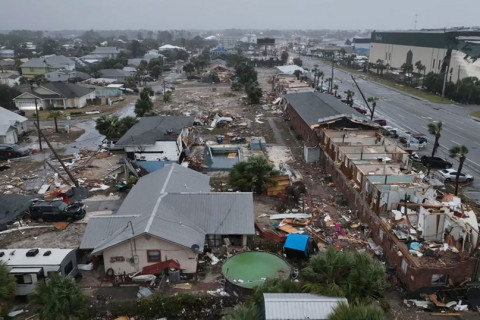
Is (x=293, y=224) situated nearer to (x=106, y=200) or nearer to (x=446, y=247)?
(x=446, y=247)

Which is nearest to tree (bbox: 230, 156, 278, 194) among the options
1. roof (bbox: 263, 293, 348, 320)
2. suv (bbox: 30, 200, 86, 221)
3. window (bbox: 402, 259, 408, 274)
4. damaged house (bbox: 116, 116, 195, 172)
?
damaged house (bbox: 116, 116, 195, 172)

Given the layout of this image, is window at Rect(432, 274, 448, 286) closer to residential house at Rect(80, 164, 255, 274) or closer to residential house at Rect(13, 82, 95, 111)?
residential house at Rect(80, 164, 255, 274)

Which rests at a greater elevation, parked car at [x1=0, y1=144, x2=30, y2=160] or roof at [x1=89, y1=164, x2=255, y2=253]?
roof at [x1=89, y1=164, x2=255, y2=253]

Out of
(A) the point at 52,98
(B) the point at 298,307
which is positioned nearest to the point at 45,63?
(A) the point at 52,98

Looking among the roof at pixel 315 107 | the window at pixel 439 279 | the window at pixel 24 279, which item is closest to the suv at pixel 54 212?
the window at pixel 24 279

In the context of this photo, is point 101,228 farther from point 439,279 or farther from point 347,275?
point 439,279

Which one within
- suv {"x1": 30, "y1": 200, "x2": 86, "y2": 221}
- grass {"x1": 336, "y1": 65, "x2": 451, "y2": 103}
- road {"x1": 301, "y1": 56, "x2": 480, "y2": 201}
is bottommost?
suv {"x1": 30, "y1": 200, "x2": 86, "y2": 221}
